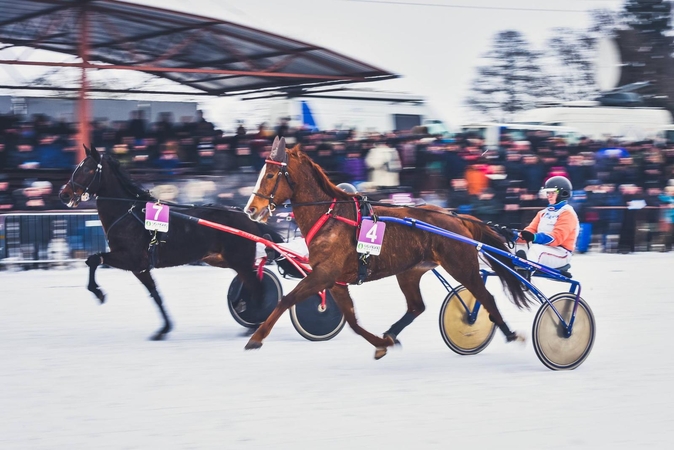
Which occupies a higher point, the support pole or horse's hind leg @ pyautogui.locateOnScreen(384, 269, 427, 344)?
the support pole

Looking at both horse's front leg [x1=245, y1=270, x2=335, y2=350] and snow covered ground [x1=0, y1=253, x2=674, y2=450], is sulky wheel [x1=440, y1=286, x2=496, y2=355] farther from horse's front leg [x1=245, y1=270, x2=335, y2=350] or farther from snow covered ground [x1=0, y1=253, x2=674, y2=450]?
horse's front leg [x1=245, y1=270, x2=335, y2=350]

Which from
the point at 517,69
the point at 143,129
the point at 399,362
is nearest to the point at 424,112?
the point at 143,129

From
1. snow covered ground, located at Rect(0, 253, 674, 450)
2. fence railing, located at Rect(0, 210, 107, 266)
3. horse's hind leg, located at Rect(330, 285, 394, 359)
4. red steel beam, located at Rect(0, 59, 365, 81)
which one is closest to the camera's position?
snow covered ground, located at Rect(0, 253, 674, 450)

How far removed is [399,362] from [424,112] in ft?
41.7

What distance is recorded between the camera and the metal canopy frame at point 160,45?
14.4m

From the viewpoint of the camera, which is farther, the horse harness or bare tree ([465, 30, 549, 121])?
bare tree ([465, 30, 549, 121])

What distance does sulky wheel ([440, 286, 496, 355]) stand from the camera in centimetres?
721

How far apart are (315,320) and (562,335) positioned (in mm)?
2145

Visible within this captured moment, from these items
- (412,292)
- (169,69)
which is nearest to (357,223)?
(412,292)

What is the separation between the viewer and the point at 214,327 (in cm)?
877

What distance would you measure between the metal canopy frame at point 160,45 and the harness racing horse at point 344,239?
320 inches

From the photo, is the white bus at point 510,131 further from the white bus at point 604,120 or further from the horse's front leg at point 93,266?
the horse's front leg at point 93,266

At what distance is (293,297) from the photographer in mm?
6309

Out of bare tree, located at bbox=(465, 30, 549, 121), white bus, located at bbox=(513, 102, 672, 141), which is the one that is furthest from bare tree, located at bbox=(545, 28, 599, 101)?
white bus, located at bbox=(513, 102, 672, 141)
